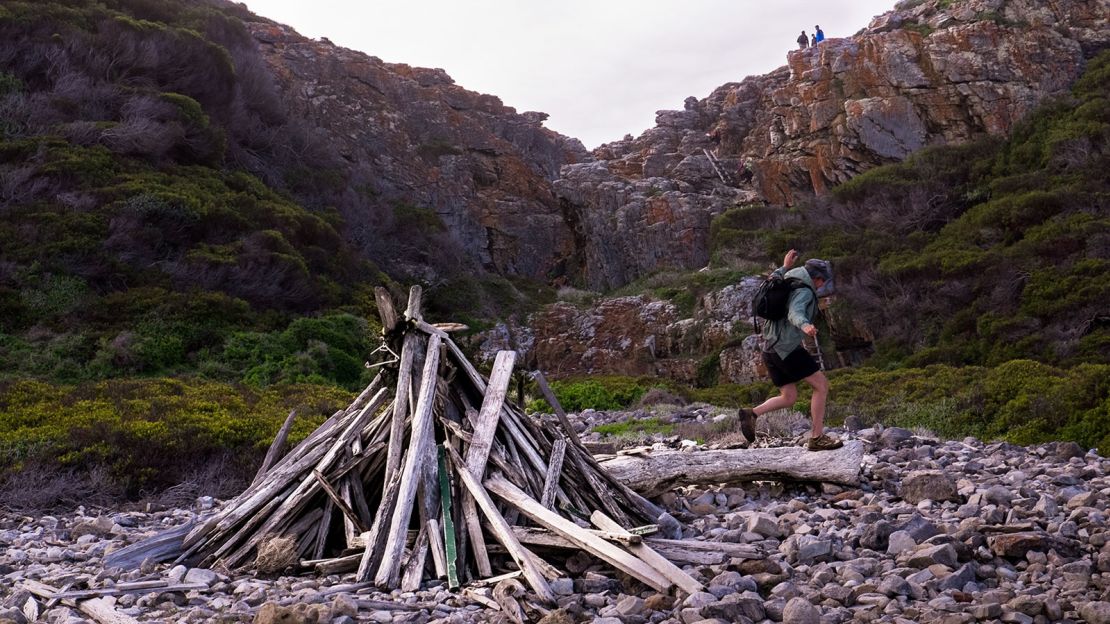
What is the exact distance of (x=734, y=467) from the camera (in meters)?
6.91

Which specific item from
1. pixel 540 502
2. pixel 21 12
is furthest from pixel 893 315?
pixel 21 12

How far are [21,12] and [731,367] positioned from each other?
67.7 ft

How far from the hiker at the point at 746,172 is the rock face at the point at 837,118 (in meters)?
0.36

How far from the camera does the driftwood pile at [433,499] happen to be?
Answer: 192 inches

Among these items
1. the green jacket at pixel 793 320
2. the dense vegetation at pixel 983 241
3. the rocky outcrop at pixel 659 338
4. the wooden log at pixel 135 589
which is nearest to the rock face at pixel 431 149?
the rocky outcrop at pixel 659 338

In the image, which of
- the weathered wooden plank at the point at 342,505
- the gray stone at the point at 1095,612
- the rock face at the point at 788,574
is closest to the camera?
the gray stone at the point at 1095,612

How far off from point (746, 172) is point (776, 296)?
30.8 metres

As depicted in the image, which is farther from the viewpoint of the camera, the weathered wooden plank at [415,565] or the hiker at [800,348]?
the hiker at [800,348]

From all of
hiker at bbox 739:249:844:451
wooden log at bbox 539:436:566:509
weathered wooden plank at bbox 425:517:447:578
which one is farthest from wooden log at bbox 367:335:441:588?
hiker at bbox 739:249:844:451

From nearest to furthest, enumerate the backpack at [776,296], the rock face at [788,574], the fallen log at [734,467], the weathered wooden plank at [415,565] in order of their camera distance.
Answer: the rock face at [788,574] → the weathered wooden plank at [415,565] → the fallen log at [734,467] → the backpack at [776,296]

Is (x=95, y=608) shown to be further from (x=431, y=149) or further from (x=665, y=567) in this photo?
(x=431, y=149)

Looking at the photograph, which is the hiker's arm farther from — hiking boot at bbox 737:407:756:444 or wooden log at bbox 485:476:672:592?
wooden log at bbox 485:476:672:592

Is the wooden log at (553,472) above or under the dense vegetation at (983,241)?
under

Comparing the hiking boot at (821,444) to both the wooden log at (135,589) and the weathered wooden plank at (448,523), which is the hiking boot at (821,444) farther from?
the wooden log at (135,589)
